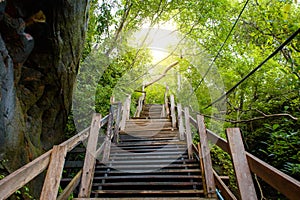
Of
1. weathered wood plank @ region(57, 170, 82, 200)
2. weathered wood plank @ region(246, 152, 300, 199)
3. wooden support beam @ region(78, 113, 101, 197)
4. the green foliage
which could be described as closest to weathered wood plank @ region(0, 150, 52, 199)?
weathered wood plank @ region(57, 170, 82, 200)

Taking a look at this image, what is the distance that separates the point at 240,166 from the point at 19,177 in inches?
56.7

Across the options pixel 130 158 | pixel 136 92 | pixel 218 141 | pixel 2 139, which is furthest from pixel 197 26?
pixel 2 139

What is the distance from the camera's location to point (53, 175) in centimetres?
148

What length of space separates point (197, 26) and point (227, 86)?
4.28 meters

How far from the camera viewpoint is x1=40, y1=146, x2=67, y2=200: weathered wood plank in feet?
4.66

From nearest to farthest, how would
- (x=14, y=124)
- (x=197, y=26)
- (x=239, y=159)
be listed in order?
1. (x=239, y=159)
2. (x=14, y=124)
3. (x=197, y=26)

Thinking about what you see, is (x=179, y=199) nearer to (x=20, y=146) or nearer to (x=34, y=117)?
(x=20, y=146)

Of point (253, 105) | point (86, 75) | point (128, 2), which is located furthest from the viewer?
point (128, 2)

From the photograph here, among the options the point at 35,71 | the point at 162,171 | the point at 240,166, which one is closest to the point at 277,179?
the point at 240,166

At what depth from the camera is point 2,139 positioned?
2148 millimetres

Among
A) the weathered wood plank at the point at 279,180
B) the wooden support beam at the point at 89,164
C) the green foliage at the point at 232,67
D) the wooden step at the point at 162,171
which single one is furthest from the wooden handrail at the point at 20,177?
the green foliage at the point at 232,67

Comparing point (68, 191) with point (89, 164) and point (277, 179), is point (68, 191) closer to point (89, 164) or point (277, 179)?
point (89, 164)

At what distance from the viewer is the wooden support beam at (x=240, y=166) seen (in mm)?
1375

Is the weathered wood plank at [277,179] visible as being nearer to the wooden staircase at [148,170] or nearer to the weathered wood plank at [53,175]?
the wooden staircase at [148,170]
